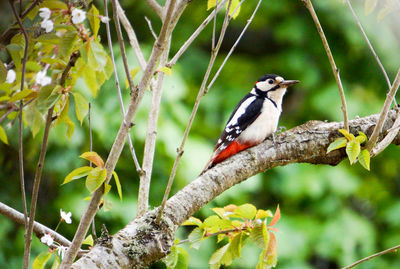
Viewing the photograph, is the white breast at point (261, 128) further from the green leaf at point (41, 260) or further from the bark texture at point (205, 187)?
the green leaf at point (41, 260)

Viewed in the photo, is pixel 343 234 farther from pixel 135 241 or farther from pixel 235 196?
pixel 135 241

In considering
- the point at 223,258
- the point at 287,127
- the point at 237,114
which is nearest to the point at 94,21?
the point at 223,258

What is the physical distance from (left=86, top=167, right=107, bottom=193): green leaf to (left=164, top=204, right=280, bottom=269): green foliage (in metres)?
0.46

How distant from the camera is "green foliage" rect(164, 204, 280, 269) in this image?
1.82m

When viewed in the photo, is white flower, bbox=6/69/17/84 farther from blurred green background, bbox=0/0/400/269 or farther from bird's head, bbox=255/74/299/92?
blurred green background, bbox=0/0/400/269

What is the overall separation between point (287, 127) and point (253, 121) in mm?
3497

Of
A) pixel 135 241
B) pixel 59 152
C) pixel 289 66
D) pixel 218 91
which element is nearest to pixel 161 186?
pixel 59 152

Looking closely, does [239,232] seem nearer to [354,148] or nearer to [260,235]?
[260,235]

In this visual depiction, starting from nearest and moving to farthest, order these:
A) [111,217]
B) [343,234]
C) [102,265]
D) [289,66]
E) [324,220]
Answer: [102,265]
[111,217]
[343,234]
[324,220]
[289,66]

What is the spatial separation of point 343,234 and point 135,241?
4.53m

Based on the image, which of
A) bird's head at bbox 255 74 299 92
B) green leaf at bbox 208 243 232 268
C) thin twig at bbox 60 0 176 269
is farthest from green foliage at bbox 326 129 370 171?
bird's head at bbox 255 74 299 92

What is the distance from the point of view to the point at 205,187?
1.95 metres

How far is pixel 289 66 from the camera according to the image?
6.77m

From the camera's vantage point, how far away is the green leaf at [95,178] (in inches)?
57.0
